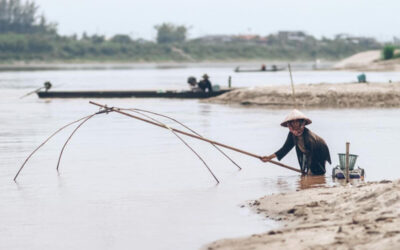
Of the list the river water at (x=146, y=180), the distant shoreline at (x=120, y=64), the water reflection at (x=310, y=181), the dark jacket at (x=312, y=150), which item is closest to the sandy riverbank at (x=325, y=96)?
the river water at (x=146, y=180)

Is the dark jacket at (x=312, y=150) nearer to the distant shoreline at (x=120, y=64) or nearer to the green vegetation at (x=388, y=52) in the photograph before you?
the green vegetation at (x=388, y=52)

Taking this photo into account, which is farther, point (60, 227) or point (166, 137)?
point (166, 137)

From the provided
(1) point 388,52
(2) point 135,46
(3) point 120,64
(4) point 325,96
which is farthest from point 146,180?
(2) point 135,46

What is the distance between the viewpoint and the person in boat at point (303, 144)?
10951 mm

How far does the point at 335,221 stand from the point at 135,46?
13672cm

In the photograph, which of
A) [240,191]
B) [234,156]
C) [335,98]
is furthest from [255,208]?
[335,98]

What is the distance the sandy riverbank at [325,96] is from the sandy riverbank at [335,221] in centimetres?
2029

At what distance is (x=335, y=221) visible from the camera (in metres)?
7.92

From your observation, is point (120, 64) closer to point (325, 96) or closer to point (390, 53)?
point (390, 53)

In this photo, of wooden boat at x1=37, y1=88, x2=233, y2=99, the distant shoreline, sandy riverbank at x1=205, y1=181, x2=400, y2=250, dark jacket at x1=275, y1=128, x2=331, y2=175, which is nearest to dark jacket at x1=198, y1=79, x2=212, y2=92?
wooden boat at x1=37, y1=88, x2=233, y2=99

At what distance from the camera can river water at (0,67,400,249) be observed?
8.98 m

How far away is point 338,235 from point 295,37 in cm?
17845

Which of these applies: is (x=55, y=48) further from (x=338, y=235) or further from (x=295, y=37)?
(x=338, y=235)

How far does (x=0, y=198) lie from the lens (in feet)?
36.9
